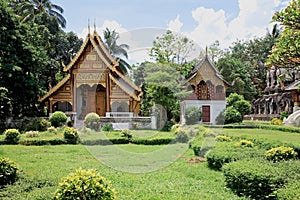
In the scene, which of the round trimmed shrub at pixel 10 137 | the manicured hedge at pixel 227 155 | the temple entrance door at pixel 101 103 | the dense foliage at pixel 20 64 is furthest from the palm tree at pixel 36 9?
the manicured hedge at pixel 227 155

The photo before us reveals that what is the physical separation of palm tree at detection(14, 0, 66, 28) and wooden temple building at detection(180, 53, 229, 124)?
16216mm

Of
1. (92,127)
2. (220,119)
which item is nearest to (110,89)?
(92,127)

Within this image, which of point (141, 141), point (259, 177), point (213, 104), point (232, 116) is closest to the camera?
point (259, 177)

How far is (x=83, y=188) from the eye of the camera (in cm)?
475

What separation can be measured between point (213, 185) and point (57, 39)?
1121 inches

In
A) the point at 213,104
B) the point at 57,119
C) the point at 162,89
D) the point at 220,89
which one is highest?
the point at 220,89

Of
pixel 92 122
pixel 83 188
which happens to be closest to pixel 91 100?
pixel 92 122

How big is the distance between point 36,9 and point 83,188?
1298 inches

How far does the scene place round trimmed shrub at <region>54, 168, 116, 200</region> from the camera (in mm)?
4727

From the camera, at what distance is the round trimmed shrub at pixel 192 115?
24.1 meters

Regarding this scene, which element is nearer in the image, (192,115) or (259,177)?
(259,177)

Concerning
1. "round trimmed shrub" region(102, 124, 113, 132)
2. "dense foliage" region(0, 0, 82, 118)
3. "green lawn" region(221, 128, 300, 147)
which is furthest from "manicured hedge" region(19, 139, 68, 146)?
"green lawn" region(221, 128, 300, 147)

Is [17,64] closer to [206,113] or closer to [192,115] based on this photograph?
[192,115]

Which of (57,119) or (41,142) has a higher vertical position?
(57,119)
